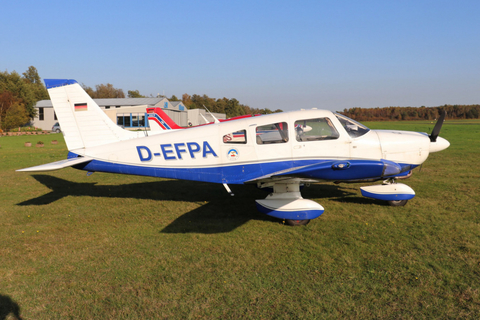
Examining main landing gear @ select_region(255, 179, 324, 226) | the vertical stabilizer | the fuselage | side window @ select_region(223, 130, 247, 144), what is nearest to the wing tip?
the vertical stabilizer

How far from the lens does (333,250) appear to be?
520 centimetres

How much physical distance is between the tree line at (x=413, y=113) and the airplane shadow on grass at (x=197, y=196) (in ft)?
282

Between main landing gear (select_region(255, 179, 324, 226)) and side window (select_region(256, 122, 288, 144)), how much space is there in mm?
948

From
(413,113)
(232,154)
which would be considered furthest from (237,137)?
(413,113)

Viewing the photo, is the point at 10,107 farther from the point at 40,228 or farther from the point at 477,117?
the point at 477,117

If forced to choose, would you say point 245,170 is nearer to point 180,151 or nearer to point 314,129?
point 180,151

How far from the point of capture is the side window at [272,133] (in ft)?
21.4

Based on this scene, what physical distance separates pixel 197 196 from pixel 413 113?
103459 millimetres

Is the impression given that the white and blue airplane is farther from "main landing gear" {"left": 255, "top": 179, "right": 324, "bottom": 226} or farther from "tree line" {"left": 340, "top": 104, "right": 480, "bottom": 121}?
"tree line" {"left": 340, "top": 104, "right": 480, "bottom": 121}

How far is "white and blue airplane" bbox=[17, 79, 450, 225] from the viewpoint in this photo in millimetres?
6266

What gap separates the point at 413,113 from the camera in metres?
94.0

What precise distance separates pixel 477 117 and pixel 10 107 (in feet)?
414

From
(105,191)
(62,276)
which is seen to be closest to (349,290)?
(62,276)

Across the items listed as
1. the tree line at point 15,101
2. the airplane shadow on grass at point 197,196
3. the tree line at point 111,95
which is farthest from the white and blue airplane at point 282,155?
the tree line at point 15,101
